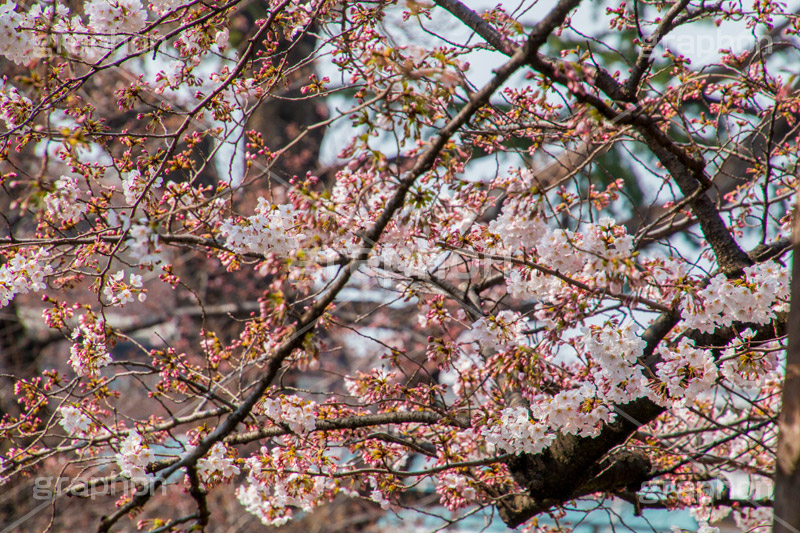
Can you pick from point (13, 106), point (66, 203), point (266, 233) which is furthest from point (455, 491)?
point (13, 106)

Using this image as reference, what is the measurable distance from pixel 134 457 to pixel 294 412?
702 millimetres

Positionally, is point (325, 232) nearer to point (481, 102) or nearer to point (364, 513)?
point (481, 102)

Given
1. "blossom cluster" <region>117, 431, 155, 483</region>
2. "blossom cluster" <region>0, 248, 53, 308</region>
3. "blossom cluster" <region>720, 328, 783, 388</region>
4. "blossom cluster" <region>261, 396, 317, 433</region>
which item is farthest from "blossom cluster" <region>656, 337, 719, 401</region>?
"blossom cluster" <region>0, 248, 53, 308</region>

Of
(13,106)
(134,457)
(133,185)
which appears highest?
(13,106)

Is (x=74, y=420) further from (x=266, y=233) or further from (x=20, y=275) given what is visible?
(x=266, y=233)

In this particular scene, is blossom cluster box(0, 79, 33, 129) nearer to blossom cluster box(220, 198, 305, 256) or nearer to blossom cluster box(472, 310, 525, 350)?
blossom cluster box(220, 198, 305, 256)

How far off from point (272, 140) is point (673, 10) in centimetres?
833

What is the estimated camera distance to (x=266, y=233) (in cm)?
247

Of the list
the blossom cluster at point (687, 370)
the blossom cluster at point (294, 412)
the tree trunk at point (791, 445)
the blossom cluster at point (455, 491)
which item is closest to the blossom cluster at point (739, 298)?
the blossom cluster at point (687, 370)

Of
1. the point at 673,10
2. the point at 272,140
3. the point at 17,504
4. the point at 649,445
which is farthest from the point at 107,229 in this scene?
the point at 272,140

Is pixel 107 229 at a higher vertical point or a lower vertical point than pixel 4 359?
lower

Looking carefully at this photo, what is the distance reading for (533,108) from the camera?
3.16 meters

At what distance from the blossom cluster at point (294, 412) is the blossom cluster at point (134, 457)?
54 centimetres

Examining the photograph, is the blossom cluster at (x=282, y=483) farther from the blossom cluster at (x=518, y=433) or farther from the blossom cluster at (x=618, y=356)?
the blossom cluster at (x=618, y=356)
